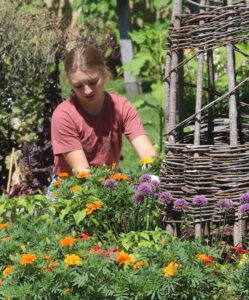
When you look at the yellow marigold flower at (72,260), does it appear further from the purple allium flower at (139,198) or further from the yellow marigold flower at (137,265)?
the purple allium flower at (139,198)

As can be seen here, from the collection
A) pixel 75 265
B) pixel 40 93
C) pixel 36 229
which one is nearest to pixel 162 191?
pixel 36 229

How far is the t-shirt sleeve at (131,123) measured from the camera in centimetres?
491

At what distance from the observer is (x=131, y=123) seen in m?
4.93

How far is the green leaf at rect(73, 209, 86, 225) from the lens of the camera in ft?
12.1

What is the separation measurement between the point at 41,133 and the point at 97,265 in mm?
2847

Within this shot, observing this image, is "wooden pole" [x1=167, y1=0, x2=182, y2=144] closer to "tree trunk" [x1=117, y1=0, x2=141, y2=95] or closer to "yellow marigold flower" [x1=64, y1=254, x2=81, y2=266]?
"yellow marigold flower" [x1=64, y1=254, x2=81, y2=266]

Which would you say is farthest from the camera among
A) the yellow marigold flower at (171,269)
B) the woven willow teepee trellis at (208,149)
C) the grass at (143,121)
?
the grass at (143,121)

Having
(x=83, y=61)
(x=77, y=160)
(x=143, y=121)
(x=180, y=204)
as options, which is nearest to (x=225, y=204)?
(x=180, y=204)

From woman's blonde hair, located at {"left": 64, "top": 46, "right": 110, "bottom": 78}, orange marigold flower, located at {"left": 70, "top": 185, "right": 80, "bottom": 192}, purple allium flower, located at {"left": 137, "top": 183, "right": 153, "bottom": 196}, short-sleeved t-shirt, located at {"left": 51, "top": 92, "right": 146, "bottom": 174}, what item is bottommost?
orange marigold flower, located at {"left": 70, "top": 185, "right": 80, "bottom": 192}

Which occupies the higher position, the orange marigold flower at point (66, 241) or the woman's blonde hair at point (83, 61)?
the woman's blonde hair at point (83, 61)

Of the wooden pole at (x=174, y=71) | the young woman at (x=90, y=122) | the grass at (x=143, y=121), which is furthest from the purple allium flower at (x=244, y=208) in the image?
the grass at (x=143, y=121)

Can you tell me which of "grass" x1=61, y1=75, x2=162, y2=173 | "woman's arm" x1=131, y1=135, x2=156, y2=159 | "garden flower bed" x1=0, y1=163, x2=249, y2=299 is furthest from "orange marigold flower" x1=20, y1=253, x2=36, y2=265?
"grass" x1=61, y1=75, x2=162, y2=173

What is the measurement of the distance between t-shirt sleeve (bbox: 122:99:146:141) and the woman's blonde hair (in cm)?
30

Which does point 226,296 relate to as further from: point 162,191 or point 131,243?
point 162,191
